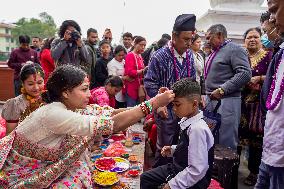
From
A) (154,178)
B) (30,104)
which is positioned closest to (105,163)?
(154,178)

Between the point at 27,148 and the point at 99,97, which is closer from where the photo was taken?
the point at 27,148

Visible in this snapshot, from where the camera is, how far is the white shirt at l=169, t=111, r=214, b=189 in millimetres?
2191

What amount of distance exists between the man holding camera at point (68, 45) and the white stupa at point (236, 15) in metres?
2.56

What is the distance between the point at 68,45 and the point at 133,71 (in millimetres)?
1647

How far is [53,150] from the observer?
7.14 ft

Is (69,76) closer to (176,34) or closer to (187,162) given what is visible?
(187,162)

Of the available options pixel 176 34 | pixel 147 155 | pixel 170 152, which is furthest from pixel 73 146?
pixel 147 155

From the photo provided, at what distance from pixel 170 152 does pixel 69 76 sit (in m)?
1.16

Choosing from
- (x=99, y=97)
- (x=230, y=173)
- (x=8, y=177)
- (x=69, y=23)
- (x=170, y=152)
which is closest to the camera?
(x=8, y=177)

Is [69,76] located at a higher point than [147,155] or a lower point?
higher

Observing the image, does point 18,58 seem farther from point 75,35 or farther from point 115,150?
point 115,150

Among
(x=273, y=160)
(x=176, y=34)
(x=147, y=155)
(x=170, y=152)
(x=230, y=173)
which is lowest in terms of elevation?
(x=147, y=155)

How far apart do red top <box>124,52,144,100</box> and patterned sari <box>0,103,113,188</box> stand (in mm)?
3778

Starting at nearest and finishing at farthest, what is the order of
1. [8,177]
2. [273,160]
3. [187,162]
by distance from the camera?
[273,160], [8,177], [187,162]
